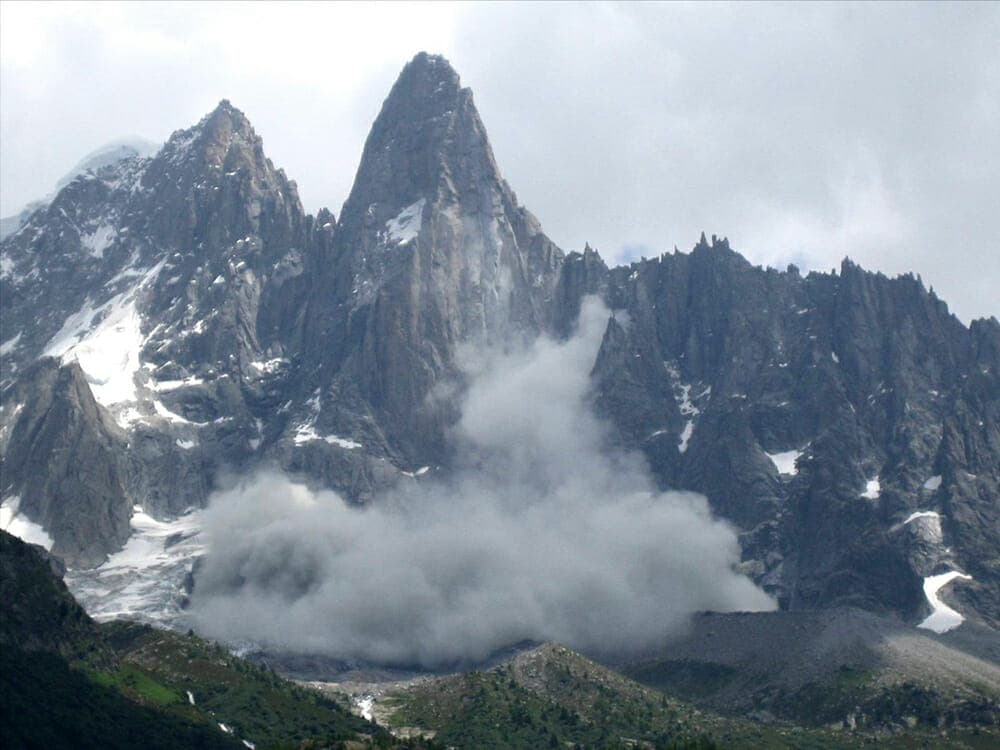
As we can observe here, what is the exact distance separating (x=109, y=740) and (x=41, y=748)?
21.0 metres

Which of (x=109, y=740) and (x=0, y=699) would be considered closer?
(x=0, y=699)

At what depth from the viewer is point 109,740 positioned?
196000 mm

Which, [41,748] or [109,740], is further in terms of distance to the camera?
[109,740]

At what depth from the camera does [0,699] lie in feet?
600

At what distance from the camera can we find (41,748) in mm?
175500

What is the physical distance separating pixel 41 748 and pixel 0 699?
10423 mm

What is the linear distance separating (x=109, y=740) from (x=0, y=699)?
57.6ft
